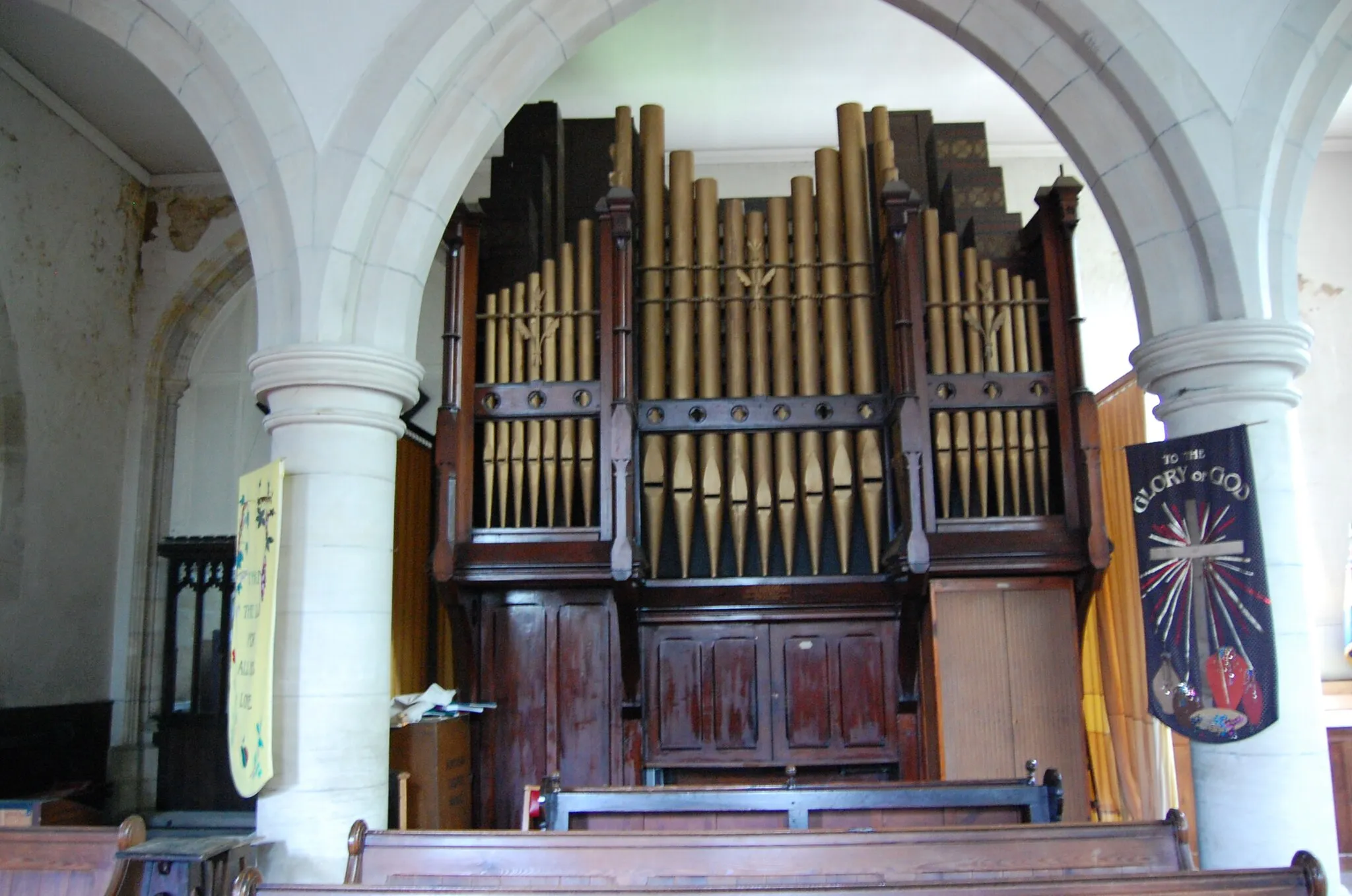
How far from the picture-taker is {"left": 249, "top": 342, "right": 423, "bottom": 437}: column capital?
15.8ft

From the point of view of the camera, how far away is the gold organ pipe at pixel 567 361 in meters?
6.28

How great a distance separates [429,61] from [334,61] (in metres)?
0.43

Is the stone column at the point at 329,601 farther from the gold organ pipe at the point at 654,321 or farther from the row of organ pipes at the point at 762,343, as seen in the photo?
the row of organ pipes at the point at 762,343

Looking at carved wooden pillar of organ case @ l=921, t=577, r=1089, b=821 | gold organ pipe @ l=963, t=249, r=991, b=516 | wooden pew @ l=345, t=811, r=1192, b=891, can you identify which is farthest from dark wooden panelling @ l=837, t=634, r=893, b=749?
wooden pew @ l=345, t=811, r=1192, b=891

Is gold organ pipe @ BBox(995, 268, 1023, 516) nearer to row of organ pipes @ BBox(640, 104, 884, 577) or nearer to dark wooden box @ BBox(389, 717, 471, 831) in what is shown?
row of organ pipes @ BBox(640, 104, 884, 577)

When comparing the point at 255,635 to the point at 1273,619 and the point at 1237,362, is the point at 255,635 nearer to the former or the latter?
the point at 1273,619

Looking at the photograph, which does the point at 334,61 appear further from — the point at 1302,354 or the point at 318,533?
the point at 1302,354

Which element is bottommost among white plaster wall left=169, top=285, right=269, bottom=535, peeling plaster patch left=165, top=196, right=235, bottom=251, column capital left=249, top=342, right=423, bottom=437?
column capital left=249, top=342, right=423, bottom=437

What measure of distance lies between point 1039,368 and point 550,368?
110 inches

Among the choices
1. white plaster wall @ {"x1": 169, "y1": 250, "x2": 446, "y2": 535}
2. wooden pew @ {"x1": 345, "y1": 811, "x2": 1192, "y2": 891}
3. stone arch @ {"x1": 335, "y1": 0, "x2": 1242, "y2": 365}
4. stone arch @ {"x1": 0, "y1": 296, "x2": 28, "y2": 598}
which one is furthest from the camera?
white plaster wall @ {"x1": 169, "y1": 250, "x2": 446, "y2": 535}

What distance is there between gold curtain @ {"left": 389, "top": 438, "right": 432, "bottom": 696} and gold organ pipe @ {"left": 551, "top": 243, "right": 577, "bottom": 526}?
1.09 metres

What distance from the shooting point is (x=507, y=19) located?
527 cm

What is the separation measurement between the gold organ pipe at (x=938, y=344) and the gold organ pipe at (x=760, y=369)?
0.84m

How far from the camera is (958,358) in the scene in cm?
640
